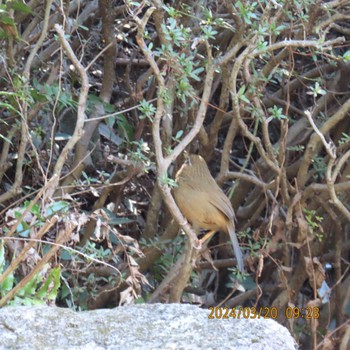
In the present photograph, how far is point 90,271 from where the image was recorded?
16.2 ft

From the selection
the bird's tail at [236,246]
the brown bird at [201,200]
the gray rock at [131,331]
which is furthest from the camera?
the bird's tail at [236,246]

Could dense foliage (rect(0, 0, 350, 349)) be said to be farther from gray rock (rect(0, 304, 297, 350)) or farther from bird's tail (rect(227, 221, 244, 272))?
gray rock (rect(0, 304, 297, 350))

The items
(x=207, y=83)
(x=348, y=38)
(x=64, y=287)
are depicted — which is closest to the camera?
(x=207, y=83)

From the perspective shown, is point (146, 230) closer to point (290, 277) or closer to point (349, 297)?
point (290, 277)

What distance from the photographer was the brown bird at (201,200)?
463cm

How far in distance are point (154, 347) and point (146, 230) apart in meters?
2.40

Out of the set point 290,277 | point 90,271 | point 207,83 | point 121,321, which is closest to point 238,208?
point 290,277

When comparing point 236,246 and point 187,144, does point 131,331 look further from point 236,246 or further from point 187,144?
point 236,246

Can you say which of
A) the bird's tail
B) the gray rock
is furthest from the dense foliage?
the gray rock

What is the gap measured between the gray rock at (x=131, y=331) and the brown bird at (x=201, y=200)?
4.80 ft

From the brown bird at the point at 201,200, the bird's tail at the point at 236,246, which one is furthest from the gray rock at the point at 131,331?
the bird's tail at the point at 236,246

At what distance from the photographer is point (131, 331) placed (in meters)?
3.03

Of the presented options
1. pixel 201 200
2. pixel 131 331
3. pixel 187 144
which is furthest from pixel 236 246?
pixel 131 331

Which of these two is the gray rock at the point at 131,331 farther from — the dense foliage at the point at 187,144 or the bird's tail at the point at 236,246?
the bird's tail at the point at 236,246
